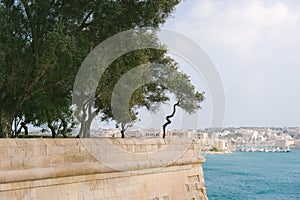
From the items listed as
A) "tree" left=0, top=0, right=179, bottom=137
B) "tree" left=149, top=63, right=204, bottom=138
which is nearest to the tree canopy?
"tree" left=0, top=0, right=179, bottom=137

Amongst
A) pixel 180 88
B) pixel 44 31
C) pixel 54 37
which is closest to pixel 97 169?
pixel 54 37

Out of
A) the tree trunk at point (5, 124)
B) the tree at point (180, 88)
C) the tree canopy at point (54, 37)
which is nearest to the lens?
the tree canopy at point (54, 37)

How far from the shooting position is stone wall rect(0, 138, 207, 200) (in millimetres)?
7602

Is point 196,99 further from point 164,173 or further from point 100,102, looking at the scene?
point 164,173

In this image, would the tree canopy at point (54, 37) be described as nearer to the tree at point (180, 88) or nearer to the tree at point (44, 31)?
the tree at point (44, 31)

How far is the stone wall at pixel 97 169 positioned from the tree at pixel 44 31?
2.48 m

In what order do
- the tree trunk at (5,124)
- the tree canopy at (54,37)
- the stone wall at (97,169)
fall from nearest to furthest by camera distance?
the stone wall at (97,169)
the tree canopy at (54,37)
the tree trunk at (5,124)

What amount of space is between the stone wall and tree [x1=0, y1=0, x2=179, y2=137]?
8.14 feet

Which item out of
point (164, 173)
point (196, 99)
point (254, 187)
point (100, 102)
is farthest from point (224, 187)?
point (164, 173)

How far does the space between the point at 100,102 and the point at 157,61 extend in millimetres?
3406

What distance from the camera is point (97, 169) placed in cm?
920

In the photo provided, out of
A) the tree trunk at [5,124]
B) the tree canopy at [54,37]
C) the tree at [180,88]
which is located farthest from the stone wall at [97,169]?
the tree at [180,88]

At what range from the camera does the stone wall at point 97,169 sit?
7602 mm

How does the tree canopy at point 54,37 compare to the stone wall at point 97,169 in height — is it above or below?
above
